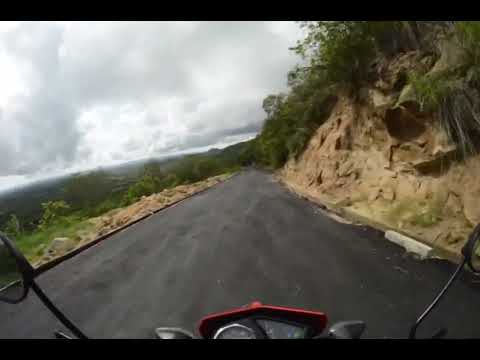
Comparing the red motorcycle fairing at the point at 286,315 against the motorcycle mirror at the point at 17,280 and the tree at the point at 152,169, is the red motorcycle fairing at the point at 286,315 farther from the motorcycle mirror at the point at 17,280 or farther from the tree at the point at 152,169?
the tree at the point at 152,169

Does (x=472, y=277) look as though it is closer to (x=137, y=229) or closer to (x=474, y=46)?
(x=474, y=46)

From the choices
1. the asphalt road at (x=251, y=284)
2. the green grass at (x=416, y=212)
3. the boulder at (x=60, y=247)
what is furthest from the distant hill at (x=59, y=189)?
the green grass at (x=416, y=212)

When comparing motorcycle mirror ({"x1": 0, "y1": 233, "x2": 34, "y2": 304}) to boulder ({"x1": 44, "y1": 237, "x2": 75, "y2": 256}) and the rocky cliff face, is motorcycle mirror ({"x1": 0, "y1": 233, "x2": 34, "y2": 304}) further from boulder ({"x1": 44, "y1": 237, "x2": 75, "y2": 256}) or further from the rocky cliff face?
boulder ({"x1": 44, "y1": 237, "x2": 75, "y2": 256})

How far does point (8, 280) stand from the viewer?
191 centimetres

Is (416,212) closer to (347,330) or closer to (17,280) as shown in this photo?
(347,330)

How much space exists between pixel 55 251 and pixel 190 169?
6092 cm

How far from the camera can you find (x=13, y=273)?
70.6 inches

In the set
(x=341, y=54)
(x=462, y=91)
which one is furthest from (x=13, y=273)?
(x=341, y=54)

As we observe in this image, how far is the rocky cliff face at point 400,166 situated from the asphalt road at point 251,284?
2.80 feet

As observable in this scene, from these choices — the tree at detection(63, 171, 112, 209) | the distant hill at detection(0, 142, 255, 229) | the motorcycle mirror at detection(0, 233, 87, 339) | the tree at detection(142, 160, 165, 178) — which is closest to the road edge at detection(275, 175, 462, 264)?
the motorcycle mirror at detection(0, 233, 87, 339)

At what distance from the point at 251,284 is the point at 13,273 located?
9.82ft

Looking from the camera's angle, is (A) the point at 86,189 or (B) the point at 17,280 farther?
(A) the point at 86,189

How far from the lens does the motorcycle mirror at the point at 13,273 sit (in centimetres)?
140

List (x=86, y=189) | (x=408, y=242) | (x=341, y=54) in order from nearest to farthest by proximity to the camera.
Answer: (x=408, y=242) → (x=341, y=54) → (x=86, y=189)
